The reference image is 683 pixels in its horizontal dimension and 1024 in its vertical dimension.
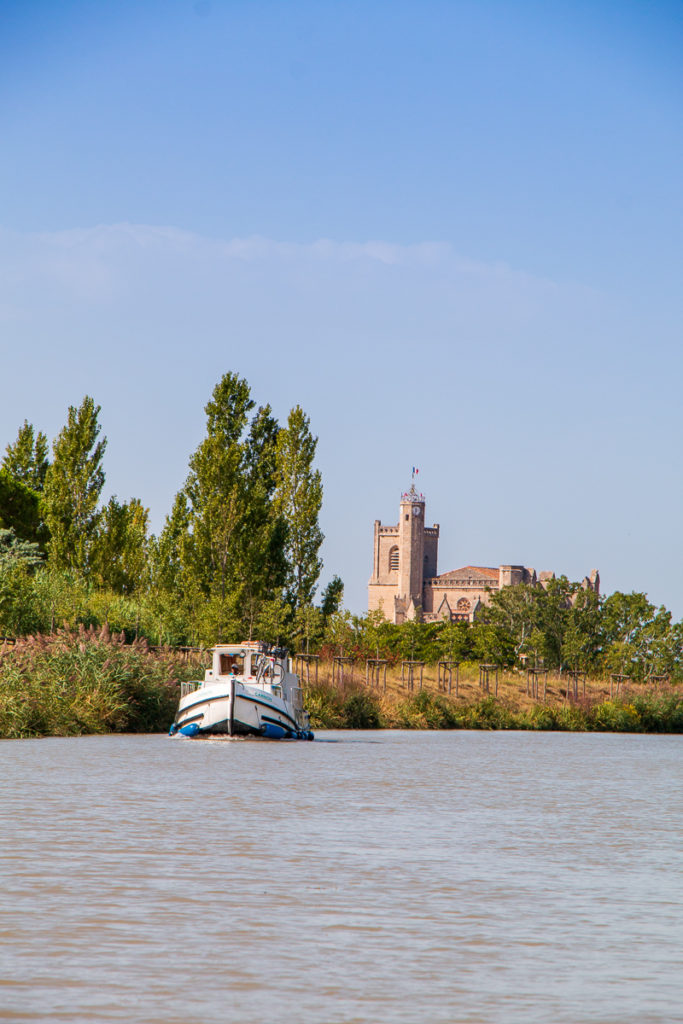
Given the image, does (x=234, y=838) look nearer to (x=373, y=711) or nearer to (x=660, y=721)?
(x=373, y=711)

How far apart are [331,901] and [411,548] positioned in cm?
16166

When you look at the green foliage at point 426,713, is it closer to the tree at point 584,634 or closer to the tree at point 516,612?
the tree at point 584,634

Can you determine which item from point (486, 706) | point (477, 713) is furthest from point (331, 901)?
point (486, 706)

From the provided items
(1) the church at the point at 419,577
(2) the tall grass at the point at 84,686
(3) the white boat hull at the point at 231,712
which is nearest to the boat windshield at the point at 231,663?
(3) the white boat hull at the point at 231,712

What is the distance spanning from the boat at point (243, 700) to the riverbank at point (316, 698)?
1.62 metres

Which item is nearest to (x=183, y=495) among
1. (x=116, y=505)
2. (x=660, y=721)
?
(x=116, y=505)

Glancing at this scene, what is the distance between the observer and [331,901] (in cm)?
988

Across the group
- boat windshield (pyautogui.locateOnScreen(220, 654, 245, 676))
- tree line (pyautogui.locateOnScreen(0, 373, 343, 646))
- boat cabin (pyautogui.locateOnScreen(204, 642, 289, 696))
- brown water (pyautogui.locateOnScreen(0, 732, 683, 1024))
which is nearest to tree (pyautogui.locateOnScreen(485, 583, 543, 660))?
Result: tree line (pyautogui.locateOnScreen(0, 373, 343, 646))

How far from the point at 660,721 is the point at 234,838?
146 feet

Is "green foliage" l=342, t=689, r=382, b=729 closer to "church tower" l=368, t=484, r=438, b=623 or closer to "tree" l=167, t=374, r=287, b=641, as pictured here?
"tree" l=167, t=374, r=287, b=641

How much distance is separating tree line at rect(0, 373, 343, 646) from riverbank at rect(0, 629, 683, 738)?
3798 mm

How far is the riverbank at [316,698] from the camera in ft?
98.6

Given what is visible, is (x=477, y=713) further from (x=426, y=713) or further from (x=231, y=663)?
(x=231, y=663)

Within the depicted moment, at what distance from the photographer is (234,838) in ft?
44.3
